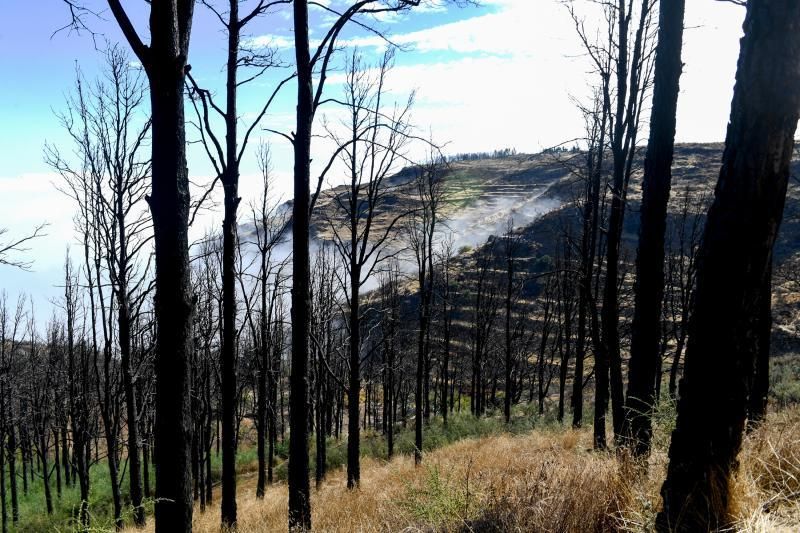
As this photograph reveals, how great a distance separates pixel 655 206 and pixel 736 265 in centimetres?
326

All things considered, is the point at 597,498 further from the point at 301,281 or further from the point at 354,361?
the point at 354,361

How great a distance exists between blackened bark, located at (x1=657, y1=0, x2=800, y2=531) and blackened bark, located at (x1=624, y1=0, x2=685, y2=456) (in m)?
2.88

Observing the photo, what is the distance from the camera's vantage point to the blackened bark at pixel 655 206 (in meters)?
5.67

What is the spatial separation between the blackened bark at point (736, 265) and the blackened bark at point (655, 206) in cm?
288

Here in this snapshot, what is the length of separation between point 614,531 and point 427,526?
4.37 feet

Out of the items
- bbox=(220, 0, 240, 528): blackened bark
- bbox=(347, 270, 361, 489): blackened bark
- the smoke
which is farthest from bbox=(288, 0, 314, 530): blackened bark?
the smoke

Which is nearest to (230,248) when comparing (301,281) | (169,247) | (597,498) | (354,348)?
(301,281)

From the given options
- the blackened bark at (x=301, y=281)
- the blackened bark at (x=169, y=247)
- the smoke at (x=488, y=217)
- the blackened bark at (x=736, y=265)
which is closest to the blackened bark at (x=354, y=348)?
the blackened bark at (x=301, y=281)

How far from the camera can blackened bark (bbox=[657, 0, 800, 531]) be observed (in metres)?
2.70

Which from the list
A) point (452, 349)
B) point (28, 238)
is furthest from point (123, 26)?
point (452, 349)

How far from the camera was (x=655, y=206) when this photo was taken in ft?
19.0

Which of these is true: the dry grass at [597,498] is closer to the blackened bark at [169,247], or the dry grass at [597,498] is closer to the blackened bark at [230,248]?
the blackened bark at [169,247]

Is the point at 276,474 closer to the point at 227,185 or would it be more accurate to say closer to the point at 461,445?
the point at 461,445

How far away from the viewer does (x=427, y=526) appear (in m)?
3.79
